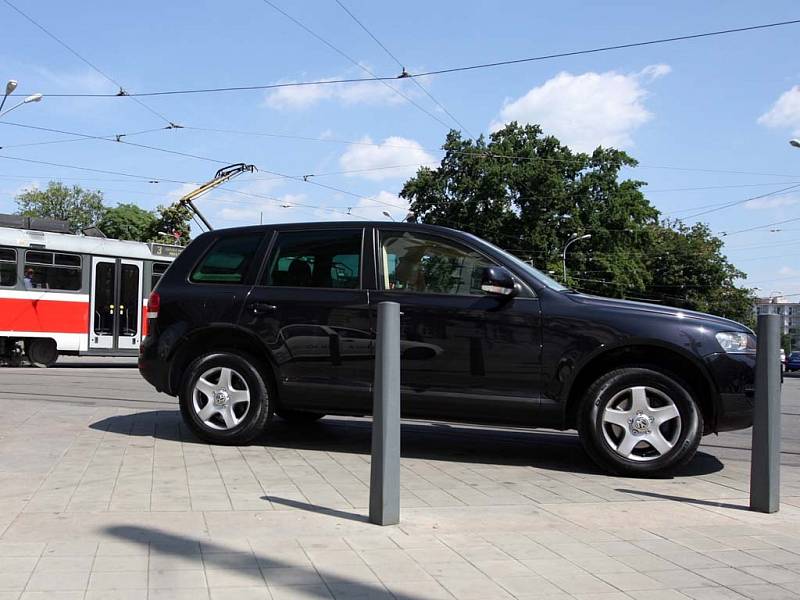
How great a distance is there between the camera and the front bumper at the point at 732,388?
5.58m

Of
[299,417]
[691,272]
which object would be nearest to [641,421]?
[299,417]

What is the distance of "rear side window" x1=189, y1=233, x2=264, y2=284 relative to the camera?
6.69m

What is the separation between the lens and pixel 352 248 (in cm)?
641

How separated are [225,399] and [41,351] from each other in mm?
13288

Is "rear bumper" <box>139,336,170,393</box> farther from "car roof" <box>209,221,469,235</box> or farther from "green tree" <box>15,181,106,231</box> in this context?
"green tree" <box>15,181,106,231</box>

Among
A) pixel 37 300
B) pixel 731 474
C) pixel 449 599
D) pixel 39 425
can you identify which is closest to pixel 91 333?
pixel 37 300

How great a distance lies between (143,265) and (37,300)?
2.59 m

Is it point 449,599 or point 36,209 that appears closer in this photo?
point 449,599

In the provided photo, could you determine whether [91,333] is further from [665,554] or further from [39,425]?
[665,554]

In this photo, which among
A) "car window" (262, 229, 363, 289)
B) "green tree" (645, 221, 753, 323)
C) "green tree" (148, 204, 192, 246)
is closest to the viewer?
"car window" (262, 229, 363, 289)

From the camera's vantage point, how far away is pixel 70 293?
Answer: 1784 centimetres

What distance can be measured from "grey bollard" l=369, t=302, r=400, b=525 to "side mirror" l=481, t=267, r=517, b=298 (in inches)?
65.4

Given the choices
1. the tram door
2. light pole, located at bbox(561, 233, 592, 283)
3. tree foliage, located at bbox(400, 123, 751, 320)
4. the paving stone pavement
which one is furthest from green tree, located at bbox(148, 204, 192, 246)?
the paving stone pavement

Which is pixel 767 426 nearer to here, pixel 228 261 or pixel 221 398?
pixel 221 398
